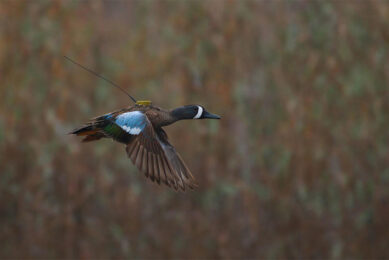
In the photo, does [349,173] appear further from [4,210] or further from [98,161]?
[4,210]

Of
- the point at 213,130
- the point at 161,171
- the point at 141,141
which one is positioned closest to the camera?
the point at 161,171

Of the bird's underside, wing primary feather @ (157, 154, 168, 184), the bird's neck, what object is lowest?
wing primary feather @ (157, 154, 168, 184)

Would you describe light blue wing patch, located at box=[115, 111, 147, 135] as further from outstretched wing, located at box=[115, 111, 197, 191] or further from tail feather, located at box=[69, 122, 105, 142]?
tail feather, located at box=[69, 122, 105, 142]

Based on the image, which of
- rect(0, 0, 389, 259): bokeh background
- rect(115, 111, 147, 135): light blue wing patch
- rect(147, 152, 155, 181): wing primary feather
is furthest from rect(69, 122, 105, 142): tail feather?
rect(0, 0, 389, 259): bokeh background

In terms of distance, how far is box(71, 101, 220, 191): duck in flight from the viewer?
3.48 meters

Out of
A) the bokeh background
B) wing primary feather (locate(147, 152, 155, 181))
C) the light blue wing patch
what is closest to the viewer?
wing primary feather (locate(147, 152, 155, 181))

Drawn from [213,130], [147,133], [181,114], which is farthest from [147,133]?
[213,130]

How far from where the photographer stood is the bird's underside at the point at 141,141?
347cm

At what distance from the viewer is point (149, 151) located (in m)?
3.55

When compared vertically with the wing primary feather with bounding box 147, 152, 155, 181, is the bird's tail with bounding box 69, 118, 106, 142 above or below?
above

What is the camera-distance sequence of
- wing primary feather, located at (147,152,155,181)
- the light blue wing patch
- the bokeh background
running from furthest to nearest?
the bokeh background < the light blue wing patch < wing primary feather, located at (147,152,155,181)

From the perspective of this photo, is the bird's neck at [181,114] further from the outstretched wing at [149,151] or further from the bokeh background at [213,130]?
the bokeh background at [213,130]

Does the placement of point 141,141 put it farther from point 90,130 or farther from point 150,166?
point 90,130

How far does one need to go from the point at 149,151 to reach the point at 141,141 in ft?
0.22
